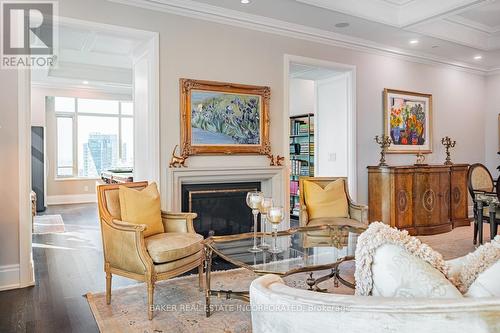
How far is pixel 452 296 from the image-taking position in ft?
3.02

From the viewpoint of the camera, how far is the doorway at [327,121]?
5016 mm

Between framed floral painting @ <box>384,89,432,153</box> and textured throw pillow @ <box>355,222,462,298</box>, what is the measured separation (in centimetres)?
498

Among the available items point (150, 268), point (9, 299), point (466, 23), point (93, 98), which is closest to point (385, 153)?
point (466, 23)

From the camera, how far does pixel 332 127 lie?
573 cm

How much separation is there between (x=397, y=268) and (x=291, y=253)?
1.77m

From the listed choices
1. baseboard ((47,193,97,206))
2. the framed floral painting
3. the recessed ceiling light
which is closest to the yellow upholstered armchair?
the recessed ceiling light

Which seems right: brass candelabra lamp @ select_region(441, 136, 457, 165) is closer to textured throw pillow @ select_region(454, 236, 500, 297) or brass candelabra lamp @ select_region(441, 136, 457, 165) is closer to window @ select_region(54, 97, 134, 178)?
textured throw pillow @ select_region(454, 236, 500, 297)

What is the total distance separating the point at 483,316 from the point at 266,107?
3934 mm

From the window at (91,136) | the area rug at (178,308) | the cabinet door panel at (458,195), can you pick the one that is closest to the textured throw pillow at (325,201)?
the area rug at (178,308)

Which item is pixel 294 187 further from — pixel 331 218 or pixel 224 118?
pixel 224 118

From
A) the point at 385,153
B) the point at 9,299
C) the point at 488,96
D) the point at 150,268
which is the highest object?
the point at 488,96

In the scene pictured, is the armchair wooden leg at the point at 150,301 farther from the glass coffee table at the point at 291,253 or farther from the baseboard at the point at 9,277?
the baseboard at the point at 9,277

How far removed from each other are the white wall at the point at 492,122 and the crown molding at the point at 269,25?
5.99 feet

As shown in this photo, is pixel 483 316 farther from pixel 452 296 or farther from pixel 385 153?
pixel 385 153
